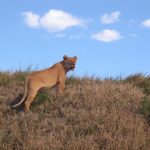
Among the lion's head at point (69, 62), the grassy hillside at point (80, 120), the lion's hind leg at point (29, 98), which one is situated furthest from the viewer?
the lion's head at point (69, 62)

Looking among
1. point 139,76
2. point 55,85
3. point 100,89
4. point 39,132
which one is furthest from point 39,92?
point 139,76

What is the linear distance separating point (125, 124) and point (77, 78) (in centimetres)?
548

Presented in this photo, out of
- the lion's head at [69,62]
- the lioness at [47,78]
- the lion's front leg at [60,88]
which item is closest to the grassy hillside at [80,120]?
the lion's front leg at [60,88]

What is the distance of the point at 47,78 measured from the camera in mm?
14633

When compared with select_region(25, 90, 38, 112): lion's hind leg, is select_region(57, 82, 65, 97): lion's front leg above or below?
above

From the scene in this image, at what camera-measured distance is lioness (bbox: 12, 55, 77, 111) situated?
14031 millimetres

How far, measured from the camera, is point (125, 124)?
12.3 metres

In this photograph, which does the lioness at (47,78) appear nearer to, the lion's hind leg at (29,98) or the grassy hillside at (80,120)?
the lion's hind leg at (29,98)

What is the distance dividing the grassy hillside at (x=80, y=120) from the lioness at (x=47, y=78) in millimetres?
273

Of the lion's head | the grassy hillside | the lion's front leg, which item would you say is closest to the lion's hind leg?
the grassy hillside

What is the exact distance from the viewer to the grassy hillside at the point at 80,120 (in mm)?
11562

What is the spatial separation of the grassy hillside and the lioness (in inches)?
10.7

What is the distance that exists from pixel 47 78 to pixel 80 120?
228 centimetres

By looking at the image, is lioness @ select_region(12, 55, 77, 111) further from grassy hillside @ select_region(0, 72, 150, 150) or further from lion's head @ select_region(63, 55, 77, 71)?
grassy hillside @ select_region(0, 72, 150, 150)
